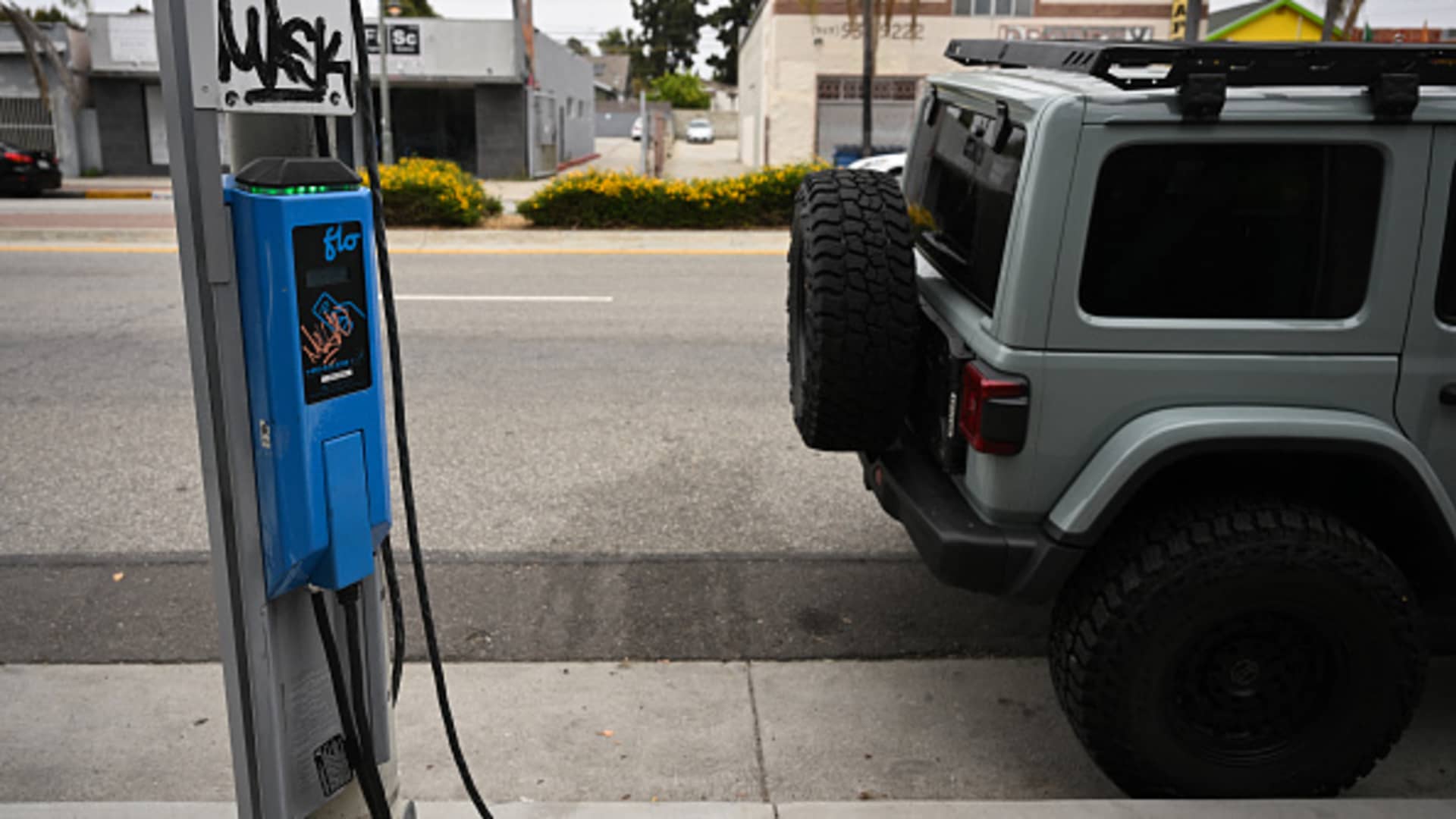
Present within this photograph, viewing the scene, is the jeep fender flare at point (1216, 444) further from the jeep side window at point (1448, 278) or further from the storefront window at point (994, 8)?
the storefront window at point (994, 8)

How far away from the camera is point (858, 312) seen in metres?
3.55

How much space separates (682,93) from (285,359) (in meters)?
83.1

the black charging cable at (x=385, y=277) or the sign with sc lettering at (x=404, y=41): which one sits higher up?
the sign with sc lettering at (x=404, y=41)

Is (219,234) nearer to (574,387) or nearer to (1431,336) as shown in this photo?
(1431,336)

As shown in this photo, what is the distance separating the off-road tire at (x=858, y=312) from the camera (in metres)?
3.56

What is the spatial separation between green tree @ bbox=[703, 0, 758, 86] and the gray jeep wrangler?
9212cm

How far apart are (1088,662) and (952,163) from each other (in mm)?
1737

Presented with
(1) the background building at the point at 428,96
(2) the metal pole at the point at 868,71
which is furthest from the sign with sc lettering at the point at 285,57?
(1) the background building at the point at 428,96

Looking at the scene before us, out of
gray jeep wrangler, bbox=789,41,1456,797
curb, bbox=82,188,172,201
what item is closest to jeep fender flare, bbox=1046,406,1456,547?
gray jeep wrangler, bbox=789,41,1456,797

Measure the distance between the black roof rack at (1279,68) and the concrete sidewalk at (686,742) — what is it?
1776mm

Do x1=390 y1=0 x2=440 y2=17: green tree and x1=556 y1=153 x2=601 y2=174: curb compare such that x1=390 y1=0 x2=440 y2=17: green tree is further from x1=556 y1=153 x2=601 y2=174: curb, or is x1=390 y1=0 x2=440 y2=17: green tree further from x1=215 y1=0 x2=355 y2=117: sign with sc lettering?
x1=215 y1=0 x2=355 y2=117: sign with sc lettering

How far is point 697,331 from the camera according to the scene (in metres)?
9.45

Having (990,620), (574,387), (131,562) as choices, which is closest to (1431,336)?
(990,620)

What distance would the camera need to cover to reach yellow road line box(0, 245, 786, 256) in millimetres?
13617
